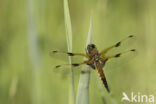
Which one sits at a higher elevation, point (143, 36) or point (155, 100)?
point (143, 36)

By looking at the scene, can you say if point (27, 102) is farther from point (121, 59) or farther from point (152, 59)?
point (152, 59)

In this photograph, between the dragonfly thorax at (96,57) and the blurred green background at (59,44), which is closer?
the dragonfly thorax at (96,57)

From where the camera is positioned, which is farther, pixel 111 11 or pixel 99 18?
pixel 111 11

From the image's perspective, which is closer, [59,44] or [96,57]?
[96,57]

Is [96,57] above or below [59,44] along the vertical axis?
below

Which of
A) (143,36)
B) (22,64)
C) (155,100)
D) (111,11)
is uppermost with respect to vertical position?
(111,11)

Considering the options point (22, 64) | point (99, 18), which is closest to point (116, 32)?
point (99, 18)

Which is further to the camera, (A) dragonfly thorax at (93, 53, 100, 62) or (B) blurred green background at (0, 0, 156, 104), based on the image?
(B) blurred green background at (0, 0, 156, 104)

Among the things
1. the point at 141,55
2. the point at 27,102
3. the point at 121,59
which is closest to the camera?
the point at 121,59
